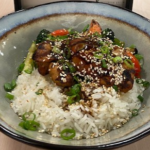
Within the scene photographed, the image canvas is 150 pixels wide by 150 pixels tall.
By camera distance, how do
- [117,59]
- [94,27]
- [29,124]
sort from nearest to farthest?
[29,124], [117,59], [94,27]

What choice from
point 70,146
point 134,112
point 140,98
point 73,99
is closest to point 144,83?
point 140,98

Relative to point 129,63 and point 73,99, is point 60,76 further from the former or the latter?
point 129,63

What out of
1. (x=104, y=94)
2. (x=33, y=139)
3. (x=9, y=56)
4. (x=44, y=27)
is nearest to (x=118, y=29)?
(x=44, y=27)

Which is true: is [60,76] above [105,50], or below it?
below

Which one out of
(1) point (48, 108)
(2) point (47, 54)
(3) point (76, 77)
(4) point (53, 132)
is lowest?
(4) point (53, 132)

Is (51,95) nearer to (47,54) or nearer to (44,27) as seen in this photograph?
(47,54)

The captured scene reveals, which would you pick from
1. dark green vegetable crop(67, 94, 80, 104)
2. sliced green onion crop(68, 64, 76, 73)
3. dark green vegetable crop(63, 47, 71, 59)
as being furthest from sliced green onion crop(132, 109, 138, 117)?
dark green vegetable crop(63, 47, 71, 59)

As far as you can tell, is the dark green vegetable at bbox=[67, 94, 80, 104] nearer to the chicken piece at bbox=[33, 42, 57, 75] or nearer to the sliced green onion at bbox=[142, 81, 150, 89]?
the chicken piece at bbox=[33, 42, 57, 75]
